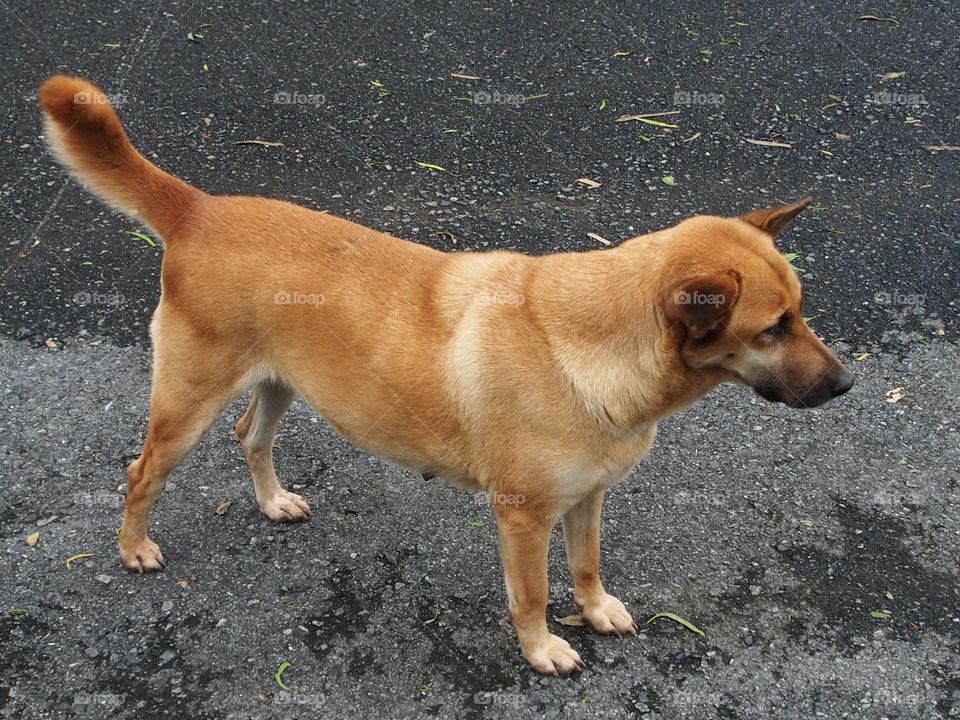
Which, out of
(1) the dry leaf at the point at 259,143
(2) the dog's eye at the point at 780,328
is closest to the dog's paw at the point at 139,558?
(2) the dog's eye at the point at 780,328

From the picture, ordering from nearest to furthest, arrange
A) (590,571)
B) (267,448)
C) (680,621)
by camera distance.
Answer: (590,571) → (680,621) → (267,448)

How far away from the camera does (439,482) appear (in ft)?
16.4

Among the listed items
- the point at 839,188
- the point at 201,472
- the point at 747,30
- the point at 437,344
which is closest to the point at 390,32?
the point at 747,30

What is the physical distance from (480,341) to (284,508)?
166 cm

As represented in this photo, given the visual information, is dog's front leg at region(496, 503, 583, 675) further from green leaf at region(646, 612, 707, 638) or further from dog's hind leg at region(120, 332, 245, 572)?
dog's hind leg at region(120, 332, 245, 572)

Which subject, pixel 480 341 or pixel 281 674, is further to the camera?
pixel 281 674

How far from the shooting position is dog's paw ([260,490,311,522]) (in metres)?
4.68

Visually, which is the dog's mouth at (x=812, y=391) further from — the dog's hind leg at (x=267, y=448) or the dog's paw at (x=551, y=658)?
the dog's hind leg at (x=267, y=448)

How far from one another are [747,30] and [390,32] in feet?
11.1

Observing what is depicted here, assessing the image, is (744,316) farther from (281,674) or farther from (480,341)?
(281,674)

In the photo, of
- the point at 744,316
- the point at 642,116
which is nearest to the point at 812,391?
the point at 744,316

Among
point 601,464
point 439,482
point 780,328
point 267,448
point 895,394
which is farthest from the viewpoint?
point 895,394

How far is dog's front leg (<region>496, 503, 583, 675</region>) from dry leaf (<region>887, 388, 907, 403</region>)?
2.65 metres

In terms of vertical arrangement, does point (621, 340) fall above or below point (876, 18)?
above
